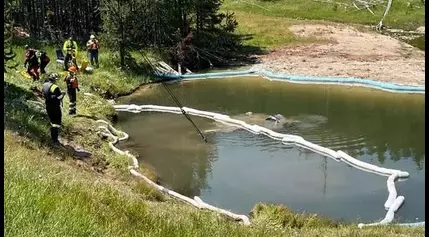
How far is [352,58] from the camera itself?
41469mm

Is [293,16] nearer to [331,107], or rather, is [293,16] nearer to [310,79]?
[310,79]

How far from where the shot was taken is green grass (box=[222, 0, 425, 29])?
60.1 meters

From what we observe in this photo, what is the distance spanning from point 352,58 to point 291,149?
2014 centimetres

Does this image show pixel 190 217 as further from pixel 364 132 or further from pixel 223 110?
pixel 223 110

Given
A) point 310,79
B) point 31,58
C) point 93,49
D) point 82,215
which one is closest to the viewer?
point 82,215

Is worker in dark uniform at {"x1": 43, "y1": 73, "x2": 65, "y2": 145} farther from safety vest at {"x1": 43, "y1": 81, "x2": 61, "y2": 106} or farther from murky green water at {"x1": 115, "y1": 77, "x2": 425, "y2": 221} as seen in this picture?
murky green water at {"x1": 115, "y1": 77, "x2": 425, "y2": 221}

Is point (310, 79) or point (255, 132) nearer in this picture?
point (255, 132)

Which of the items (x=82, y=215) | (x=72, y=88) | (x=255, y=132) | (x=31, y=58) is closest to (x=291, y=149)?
(x=255, y=132)

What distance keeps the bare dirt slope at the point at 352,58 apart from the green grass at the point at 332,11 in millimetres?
8746

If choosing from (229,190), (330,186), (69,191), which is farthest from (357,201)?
(69,191)

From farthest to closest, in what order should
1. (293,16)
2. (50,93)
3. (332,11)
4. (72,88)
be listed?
1. (332,11)
2. (293,16)
3. (72,88)
4. (50,93)

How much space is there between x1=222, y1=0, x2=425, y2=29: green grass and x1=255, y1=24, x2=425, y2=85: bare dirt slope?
875 cm

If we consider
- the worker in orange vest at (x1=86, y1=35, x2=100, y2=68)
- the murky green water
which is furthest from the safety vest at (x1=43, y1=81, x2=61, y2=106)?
the worker in orange vest at (x1=86, y1=35, x2=100, y2=68)

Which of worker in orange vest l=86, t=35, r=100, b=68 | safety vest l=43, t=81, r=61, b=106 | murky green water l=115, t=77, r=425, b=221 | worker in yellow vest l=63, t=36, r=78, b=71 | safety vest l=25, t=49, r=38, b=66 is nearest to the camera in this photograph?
safety vest l=43, t=81, r=61, b=106
